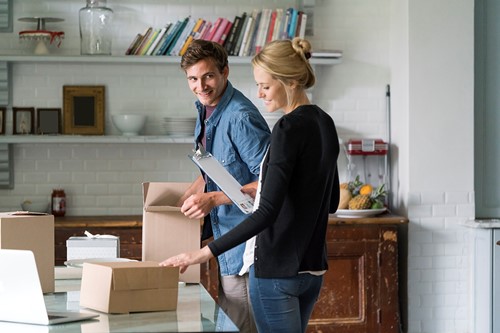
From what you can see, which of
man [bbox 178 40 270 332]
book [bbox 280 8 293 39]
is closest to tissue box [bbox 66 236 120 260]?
man [bbox 178 40 270 332]

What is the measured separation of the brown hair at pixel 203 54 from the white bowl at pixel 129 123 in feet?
8.16

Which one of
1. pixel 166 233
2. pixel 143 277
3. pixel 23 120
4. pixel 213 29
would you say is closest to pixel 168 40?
pixel 213 29

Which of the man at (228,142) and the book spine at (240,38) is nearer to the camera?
the man at (228,142)

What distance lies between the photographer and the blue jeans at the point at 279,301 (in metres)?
2.98

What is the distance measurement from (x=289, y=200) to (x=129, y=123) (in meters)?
3.22

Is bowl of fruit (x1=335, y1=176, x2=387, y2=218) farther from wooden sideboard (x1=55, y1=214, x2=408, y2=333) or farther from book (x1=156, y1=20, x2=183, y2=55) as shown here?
book (x1=156, y1=20, x2=183, y2=55)

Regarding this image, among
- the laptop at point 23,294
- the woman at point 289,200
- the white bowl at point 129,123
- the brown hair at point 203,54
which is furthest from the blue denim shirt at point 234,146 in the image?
the white bowl at point 129,123

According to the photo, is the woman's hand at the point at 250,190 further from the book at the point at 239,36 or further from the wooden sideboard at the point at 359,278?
the book at the point at 239,36

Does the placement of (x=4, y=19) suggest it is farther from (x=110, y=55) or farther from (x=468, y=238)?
(x=468, y=238)

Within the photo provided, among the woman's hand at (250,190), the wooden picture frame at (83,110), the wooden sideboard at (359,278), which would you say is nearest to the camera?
the woman's hand at (250,190)

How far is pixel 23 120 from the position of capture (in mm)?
6066

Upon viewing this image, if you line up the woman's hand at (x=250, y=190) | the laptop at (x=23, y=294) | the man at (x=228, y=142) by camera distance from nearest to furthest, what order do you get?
1. the laptop at (x=23, y=294)
2. the woman's hand at (x=250, y=190)
3. the man at (x=228, y=142)

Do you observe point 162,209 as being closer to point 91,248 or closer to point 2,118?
point 91,248

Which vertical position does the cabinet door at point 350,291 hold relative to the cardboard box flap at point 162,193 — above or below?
below
